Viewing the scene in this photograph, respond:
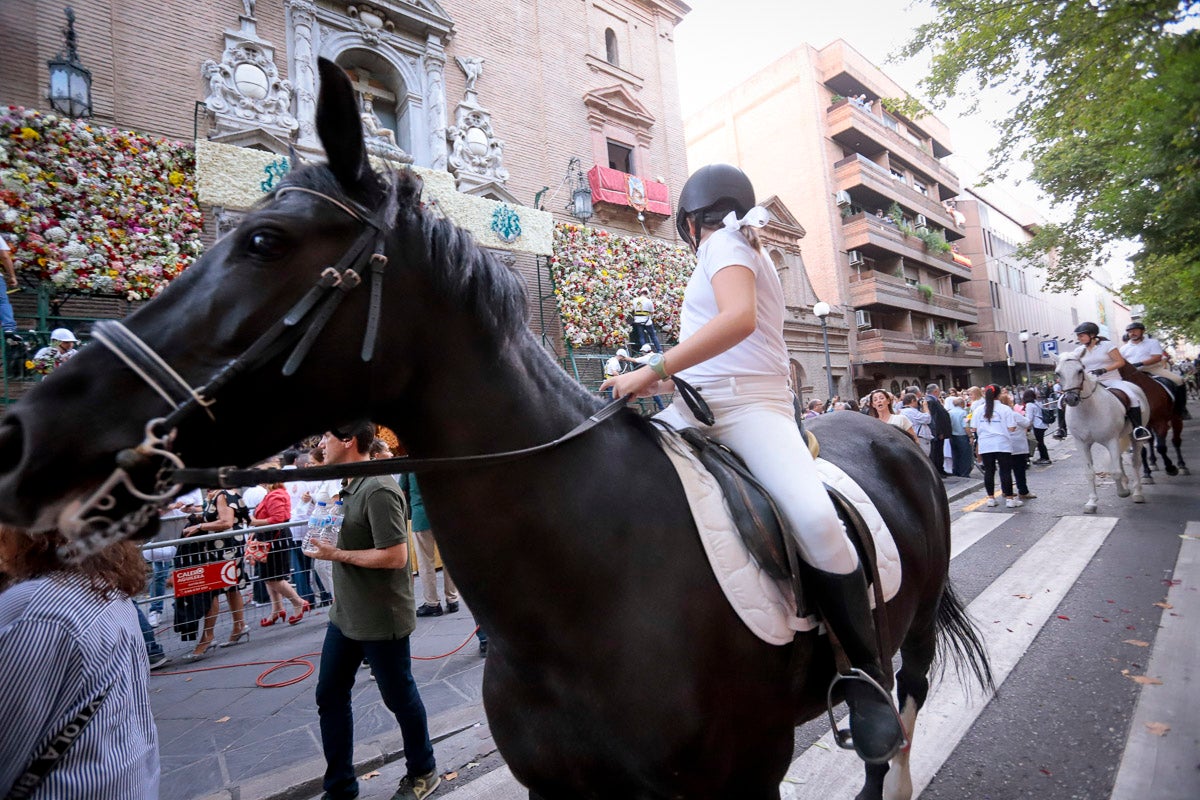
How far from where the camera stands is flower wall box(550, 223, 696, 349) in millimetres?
15062

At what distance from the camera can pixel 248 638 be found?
249 inches

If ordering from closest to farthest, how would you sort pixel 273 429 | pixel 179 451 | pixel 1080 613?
pixel 179 451 → pixel 273 429 → pixel 1080 613

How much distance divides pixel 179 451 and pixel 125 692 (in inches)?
51.4

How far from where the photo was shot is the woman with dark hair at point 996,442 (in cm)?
961

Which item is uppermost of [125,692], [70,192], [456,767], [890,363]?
[70,192]

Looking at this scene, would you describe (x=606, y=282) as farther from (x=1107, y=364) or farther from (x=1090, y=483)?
(x=1090, y=483)

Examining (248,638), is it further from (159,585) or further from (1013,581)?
(1013,581)

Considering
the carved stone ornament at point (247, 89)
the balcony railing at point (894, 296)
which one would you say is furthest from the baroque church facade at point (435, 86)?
the balcony railing at point (894, 296)

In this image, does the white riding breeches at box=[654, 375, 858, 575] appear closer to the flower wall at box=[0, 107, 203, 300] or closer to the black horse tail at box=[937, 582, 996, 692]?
the black horse tail at box=[937, 582, 996, 692]

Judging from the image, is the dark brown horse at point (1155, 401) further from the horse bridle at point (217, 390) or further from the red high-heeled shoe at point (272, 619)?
the red high-heeled shoe at point (272, 619)

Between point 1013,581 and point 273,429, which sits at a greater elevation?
point 273,429

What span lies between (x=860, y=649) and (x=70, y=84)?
12.9m

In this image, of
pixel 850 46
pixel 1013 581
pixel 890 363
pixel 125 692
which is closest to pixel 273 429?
pixel 125 692

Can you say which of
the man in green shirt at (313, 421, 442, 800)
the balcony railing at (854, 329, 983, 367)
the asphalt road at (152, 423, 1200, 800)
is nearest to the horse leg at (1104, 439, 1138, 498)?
the asphalt road at (152, 423, 1200, 800)
